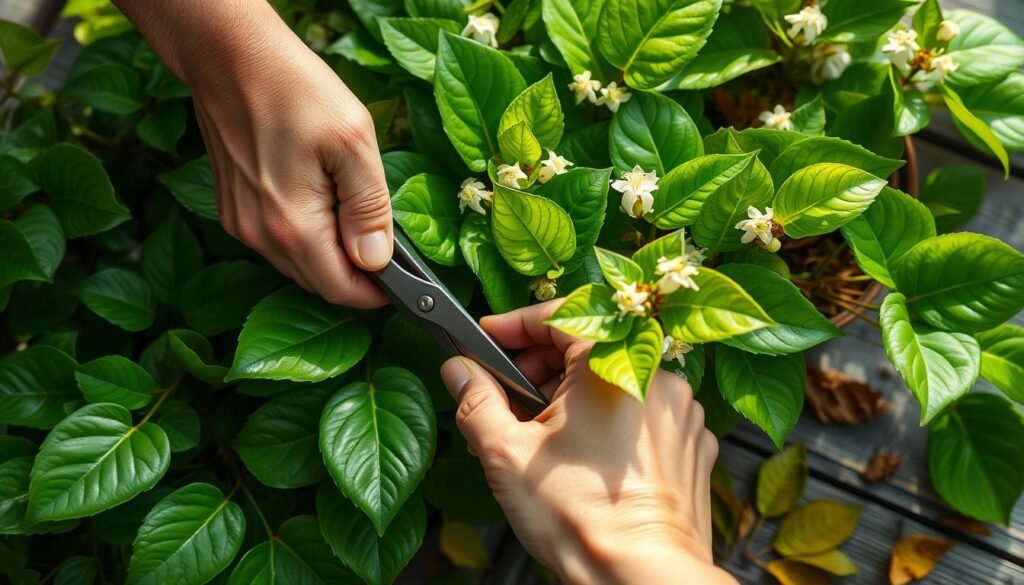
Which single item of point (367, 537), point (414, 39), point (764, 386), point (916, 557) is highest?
point (414, 39)

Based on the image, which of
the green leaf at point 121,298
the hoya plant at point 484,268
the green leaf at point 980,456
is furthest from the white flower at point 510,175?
A: the green leaf at point 980,456

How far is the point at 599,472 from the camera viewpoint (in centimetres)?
63

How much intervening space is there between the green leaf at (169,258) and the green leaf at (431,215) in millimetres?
294

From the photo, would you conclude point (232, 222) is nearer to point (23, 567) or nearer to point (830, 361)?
point (23, 567)

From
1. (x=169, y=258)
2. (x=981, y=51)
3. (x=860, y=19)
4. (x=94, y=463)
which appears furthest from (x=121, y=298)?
(x=981, y=51)

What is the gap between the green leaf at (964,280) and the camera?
69 centimetres

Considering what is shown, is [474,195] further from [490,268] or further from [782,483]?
[782,483]

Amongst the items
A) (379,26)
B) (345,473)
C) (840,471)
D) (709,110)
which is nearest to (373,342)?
(345,473)

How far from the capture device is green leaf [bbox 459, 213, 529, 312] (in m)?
0.72

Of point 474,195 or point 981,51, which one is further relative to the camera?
point 981,51

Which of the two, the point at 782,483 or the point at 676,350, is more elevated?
the point at 676,350

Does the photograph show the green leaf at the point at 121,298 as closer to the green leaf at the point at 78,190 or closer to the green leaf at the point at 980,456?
the green leaf at the point at 78,190

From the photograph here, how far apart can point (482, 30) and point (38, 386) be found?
0.57 metres

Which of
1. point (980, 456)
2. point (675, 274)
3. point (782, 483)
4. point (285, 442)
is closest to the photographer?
point (675, 274)
